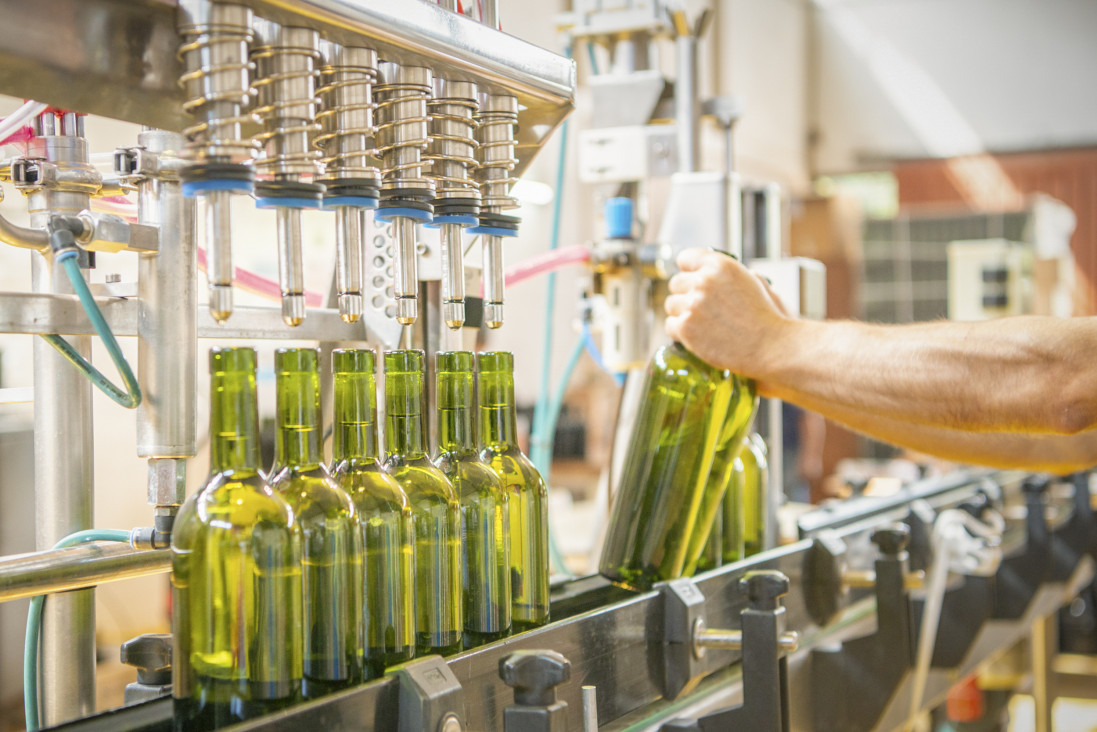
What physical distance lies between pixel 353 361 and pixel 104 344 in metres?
0.17

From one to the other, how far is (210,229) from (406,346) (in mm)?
387

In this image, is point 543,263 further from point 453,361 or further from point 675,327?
point 453,361

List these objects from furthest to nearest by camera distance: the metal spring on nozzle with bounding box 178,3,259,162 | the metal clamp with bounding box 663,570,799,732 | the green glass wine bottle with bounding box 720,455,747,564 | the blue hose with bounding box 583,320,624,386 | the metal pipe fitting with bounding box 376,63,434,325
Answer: the blue hose with bounding box 583,320,624,386
the green glass wine bottle with bounding box 720,455,747,564
the metal clamp with bounding box 663,570,799,732
the metal pipe fitting with bounding box 376,63,434,325
the metal spring on nozzle with bounding box 178,3,259,162

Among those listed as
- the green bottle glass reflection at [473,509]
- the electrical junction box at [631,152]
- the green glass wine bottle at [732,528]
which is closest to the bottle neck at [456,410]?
the green bottle glass reflection at [473,509]

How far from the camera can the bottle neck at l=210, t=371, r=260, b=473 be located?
590 millimetres

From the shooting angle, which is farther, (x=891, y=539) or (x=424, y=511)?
(x=891, y=539)

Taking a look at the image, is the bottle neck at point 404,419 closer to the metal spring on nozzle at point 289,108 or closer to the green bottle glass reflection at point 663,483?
the metal spring on nozzle at point 289,108

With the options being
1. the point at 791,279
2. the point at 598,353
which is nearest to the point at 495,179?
the point at 791,279

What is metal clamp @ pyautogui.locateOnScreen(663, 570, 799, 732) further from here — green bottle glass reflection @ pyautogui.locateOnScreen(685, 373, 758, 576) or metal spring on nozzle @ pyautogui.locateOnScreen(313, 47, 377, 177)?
metal spring on nozzle @ pyautogui.locateOnScreen(313, 47, 377, 177)

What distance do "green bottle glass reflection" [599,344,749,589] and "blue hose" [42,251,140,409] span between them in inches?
17.1

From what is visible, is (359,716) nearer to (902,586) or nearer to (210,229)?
(210,229)

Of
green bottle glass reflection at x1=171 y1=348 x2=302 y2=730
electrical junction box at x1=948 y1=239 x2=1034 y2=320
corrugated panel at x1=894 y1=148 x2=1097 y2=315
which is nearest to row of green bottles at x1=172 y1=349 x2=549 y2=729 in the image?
green bottle glass reflection at x1=171 y1=348 x2=302 y2=730

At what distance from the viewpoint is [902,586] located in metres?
1.13

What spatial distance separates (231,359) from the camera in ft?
1.94
